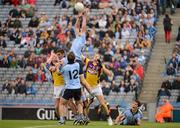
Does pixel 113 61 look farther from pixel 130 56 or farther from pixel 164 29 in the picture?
pixel 164 29

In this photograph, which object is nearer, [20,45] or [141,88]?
[141,88]

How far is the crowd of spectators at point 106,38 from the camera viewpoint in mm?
39188

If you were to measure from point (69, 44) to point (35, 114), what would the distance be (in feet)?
19.8

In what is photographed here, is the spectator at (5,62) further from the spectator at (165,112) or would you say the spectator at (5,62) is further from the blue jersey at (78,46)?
the blue jersey at (78,46)

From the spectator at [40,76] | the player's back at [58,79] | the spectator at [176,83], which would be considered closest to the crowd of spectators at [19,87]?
the spectator at [40,76]

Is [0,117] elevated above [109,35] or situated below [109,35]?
below

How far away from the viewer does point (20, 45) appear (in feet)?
141

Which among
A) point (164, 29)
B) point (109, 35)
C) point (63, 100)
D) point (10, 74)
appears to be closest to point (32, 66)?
point (10, 74)

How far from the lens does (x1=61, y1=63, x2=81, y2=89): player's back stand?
25719 millimetres

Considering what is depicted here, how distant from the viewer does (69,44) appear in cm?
4141

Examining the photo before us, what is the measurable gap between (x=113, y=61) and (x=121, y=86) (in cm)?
190

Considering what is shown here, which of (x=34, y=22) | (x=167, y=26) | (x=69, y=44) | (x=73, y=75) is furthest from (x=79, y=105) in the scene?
(x=34, y=22)

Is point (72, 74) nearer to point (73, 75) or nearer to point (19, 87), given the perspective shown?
point (73, 75)

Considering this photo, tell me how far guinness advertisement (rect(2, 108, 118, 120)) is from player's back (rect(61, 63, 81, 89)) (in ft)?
31.7
